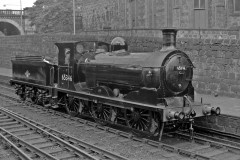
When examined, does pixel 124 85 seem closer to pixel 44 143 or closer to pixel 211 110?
pixel 211 110

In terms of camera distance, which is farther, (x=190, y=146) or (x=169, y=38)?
(x=169, y=38)

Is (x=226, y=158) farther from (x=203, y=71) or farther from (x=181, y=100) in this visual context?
(x=203, y=71)

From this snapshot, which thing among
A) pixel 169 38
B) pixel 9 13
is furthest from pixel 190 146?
pixel 9 13

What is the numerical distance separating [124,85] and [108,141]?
1691 millimetres

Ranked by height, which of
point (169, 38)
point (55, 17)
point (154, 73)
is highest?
point (55, 17)

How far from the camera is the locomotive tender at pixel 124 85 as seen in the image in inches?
351

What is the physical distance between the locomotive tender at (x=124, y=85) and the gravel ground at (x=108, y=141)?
57 centimetres

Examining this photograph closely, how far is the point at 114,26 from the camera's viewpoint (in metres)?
30.0

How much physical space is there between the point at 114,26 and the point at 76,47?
18.6 meters

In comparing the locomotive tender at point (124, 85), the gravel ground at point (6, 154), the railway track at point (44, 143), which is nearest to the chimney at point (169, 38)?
the locomotive tender at point (124, 85)

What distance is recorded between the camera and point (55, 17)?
3625 cm

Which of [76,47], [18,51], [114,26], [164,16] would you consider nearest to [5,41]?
[18,51]

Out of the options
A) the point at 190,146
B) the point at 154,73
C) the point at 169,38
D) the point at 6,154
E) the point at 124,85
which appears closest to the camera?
the point at 6,154

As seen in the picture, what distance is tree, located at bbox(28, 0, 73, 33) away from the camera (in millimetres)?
36034
